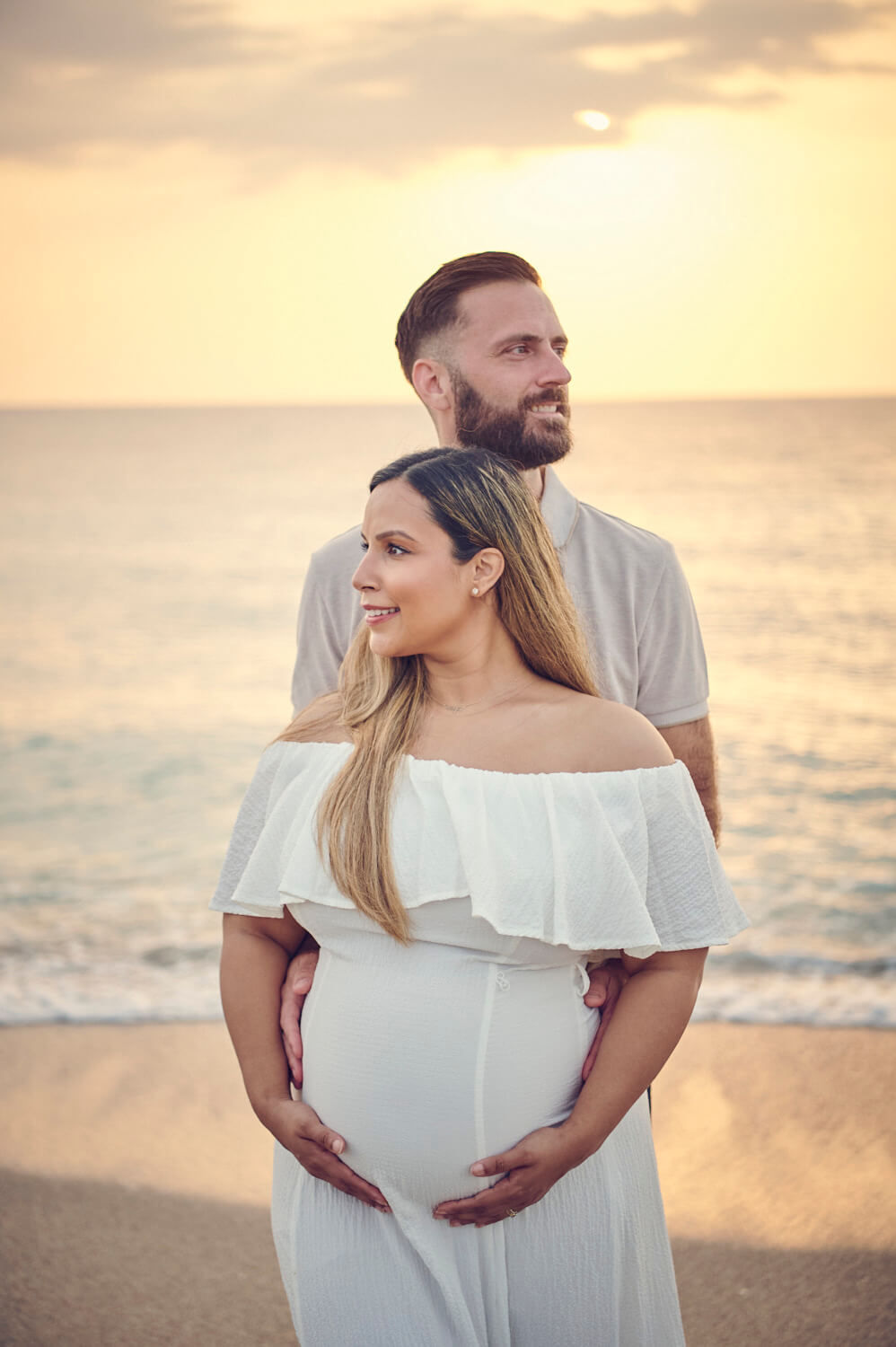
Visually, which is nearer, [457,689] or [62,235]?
[457,689]

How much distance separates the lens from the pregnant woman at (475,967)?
1742mm

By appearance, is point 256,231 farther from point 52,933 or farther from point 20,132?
point 52,933

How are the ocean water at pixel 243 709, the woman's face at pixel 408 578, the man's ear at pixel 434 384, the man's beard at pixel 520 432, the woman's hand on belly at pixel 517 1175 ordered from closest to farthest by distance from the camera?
the woman's hand on belly at pixel 517 1175
the woman's face at pixel 408 578
the man's beard at pixel 520 432
the man's ear at pixel 434 384
the ocean water at pixel 243 709

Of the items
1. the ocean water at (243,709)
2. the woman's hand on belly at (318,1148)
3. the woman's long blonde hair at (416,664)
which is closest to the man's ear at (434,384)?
the woman's long blonde hair at (416,664)

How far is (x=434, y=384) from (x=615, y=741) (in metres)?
0.95

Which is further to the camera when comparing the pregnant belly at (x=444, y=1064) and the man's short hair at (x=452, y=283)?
the man's short hair at (x=452, y=283)

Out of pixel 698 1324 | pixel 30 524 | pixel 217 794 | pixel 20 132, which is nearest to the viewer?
pixel 698 1324

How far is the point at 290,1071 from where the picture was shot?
1.94 meters

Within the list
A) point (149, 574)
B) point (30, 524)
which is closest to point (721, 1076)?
point (149, 574)

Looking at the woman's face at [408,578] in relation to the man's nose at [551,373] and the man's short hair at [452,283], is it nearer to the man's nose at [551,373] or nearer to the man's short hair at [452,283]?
the man's nose at [551,373]

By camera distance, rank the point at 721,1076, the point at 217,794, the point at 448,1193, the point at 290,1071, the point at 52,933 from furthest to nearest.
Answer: the point at 217,794
the point at 52,933
the point at 721,1076
the point at 290,1071
the point at 448,1193

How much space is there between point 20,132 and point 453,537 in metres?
22.1

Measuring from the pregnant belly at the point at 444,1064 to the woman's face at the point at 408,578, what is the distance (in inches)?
20.2

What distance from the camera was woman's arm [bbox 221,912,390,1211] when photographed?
1.81 meters
